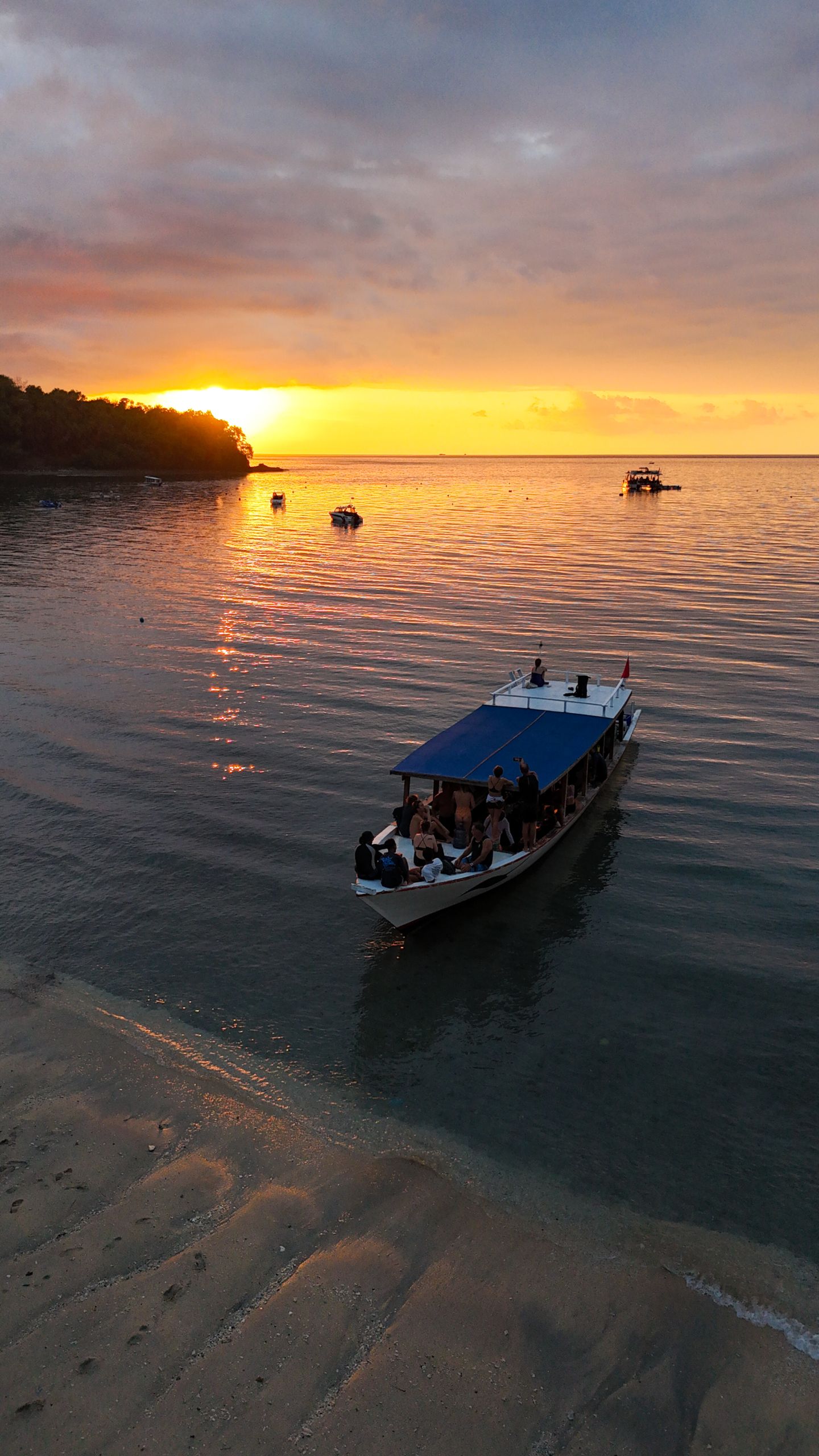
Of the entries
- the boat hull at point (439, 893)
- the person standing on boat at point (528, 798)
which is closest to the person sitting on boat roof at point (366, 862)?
the boat hull at point (439, 893)

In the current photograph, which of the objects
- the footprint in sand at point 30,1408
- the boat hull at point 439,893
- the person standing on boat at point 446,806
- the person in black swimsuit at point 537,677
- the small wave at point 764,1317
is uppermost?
the person in black swimsuit at point 537,677

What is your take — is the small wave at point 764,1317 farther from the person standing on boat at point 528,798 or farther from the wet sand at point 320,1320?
the person standing on boat at point 528,798

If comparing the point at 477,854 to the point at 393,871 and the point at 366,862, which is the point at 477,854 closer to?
the point at 393,871

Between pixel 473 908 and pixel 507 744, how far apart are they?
14.6 feet

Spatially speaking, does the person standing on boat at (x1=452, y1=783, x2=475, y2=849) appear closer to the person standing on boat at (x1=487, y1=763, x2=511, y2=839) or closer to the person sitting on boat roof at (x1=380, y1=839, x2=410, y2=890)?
the person standing on boat at (x1=487, y1=763, x2=511, y2=839)

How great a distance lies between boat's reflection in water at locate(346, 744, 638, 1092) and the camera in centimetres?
1534

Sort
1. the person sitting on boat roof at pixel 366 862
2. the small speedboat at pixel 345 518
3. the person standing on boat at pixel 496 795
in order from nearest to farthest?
the person sitting on boat roof at pixel 366 862
the person standing on boat at pixel 496 795
the small speedboat at pixel 345 518

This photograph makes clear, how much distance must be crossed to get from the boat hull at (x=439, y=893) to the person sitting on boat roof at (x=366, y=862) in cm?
28

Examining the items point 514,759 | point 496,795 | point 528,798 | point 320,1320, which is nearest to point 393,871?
point 496,795

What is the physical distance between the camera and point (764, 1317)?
33.4 ft

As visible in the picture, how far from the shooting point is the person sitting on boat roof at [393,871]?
56.5ft

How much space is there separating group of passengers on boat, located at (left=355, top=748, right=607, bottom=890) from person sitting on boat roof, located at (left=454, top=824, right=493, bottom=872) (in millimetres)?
12

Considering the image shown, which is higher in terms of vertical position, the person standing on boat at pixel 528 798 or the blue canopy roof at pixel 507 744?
the blue canopy roof at pixel 507 744

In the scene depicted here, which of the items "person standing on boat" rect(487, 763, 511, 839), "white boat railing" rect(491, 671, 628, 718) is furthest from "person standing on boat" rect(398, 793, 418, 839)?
"white boat railing" rect(491, 671, 628, 718)
